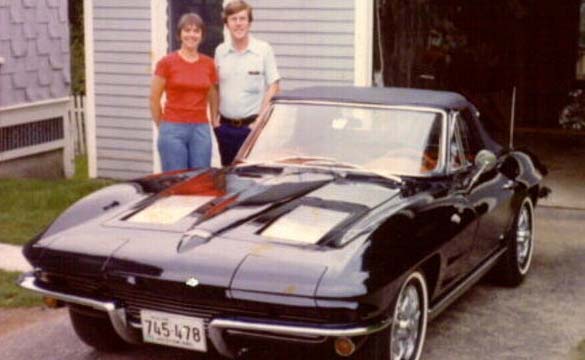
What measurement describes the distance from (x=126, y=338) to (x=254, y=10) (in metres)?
6.32

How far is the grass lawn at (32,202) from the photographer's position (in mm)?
8789

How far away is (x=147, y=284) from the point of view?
4777mm

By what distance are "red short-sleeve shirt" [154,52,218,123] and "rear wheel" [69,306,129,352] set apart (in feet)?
8.34

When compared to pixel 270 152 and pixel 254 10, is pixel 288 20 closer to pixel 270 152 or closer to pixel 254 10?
pixel 254 10

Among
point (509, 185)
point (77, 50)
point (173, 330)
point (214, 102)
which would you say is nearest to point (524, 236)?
point (509, 185)

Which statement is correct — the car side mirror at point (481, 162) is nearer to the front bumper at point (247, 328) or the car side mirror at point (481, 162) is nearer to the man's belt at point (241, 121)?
the front bumper at point (247, 328)

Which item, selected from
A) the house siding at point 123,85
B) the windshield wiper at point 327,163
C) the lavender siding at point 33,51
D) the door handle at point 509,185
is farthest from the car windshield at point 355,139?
the lavender siding at point 33,51

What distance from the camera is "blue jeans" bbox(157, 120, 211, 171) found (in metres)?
7.81

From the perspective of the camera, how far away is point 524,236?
741cm

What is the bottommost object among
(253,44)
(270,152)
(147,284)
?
(147,284)

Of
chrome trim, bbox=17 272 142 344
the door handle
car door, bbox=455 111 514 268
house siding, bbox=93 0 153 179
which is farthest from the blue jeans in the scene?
house siding, bbox=93 0 153 179

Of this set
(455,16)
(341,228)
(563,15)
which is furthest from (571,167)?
(341,228)

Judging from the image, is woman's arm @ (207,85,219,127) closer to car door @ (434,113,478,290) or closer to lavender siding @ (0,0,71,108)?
car door @ (434,113,478,290)

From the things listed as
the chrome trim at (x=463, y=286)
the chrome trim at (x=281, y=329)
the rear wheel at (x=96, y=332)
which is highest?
the chrome trim at (x=281, y=329)
